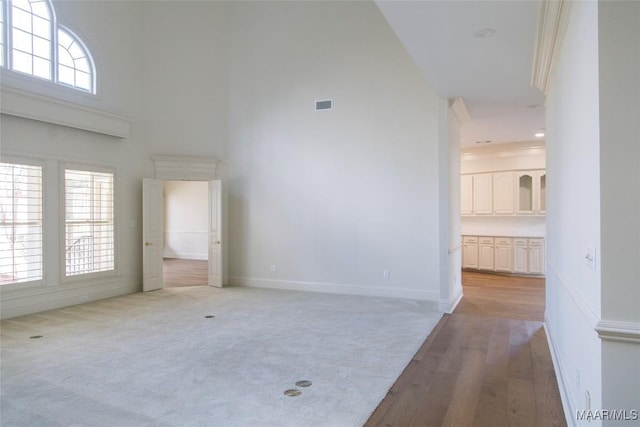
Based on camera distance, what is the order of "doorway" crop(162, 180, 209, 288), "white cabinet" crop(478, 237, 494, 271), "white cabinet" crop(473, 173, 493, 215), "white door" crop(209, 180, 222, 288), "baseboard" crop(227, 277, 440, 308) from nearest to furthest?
"baseboard" crop(227, 277, 440, 308) < "white door" crop(209, 180, 222, 288) < "white cabinet" crop(478, 237, 494, 271) < "white cabinet" crop(473, 173, 493, 215) < "doorway" crop(162, 180, 209, 288)

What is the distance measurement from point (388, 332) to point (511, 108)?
3884 mm

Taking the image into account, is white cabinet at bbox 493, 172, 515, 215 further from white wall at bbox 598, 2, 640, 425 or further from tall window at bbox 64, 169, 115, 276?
tall window at bbox 64, 169, 115, 276

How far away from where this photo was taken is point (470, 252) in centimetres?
944

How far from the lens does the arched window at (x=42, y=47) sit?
5441mm

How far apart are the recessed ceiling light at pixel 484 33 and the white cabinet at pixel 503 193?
6.11m

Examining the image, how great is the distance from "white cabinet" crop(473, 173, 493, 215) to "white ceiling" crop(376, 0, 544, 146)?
3.07 m

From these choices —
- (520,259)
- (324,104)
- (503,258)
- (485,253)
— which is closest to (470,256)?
(485,253)

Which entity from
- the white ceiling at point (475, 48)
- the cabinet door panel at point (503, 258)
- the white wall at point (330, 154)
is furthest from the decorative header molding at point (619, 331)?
the cabinet door panel at point (503, 258)

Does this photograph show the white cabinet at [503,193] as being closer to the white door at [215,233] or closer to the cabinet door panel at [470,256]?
the cabinet door panel at [470,256]

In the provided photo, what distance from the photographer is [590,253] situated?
6.48 feet

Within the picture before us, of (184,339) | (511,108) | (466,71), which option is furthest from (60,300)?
(511,108)

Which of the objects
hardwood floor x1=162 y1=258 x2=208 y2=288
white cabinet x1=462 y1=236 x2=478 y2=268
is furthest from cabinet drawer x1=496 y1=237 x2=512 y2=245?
hardwood floor x1=162 y1=258 x2=208 y2=288

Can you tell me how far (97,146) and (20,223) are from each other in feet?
5.55

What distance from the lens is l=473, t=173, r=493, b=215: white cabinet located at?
930 centimetres
